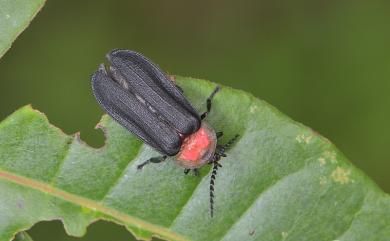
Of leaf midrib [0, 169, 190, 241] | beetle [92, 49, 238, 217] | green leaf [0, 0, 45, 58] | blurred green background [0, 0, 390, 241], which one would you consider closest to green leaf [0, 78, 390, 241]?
leaf midrib [0, 169, 190, 241]

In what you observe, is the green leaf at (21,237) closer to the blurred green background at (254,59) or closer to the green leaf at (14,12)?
the green leaf at (14,12)

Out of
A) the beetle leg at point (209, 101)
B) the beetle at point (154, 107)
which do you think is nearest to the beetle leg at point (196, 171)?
the beetle at point (154, 107)

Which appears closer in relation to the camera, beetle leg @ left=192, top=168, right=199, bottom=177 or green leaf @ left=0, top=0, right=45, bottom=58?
green leaf @ left=0, top=0, right=45, bottom=58

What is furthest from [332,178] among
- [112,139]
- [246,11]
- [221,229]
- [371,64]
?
[246,11]

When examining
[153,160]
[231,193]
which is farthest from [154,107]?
[231,193]

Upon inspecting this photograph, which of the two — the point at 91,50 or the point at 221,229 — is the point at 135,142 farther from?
the point at 91,50

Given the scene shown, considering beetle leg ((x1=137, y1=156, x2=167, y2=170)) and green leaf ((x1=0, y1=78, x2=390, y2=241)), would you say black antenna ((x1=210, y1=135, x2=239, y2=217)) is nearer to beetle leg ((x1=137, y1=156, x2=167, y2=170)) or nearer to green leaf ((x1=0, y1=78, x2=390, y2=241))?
green leaf ((x1=0, y1=78, x2=390, y2=241))
